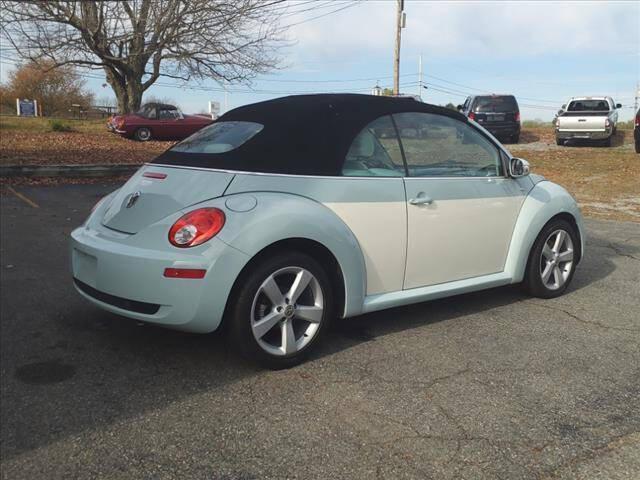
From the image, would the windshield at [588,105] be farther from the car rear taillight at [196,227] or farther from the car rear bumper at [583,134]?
the car rear taillight at [196,227]

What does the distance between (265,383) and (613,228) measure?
22.9 feet

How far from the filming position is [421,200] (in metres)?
4.02

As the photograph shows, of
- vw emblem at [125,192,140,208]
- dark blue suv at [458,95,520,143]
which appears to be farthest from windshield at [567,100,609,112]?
vw emblem at [125,192,140,208]

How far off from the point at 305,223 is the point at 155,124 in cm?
2091

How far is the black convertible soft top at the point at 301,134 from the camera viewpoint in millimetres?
3625

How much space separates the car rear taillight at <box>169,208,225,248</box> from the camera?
3225mm

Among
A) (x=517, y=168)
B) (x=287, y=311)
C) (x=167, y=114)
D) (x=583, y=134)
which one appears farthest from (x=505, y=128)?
(x=287, y=311)

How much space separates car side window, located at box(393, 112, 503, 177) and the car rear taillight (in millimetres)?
1476

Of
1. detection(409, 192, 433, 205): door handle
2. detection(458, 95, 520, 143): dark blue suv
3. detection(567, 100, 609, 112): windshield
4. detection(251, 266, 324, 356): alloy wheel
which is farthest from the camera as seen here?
detection(458, 95, 520, 143): dark blue suv

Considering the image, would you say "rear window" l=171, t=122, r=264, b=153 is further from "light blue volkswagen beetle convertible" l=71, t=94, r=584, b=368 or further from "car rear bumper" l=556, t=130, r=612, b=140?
"car rear bumper" l=556, t=130, r=612, b=140

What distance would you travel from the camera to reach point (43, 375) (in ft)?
11.0

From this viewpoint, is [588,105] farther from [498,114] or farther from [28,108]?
Result: [28,108]

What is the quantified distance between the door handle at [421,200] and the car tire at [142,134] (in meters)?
20.4

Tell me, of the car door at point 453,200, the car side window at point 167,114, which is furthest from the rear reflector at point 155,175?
the car side window at point 167,114
